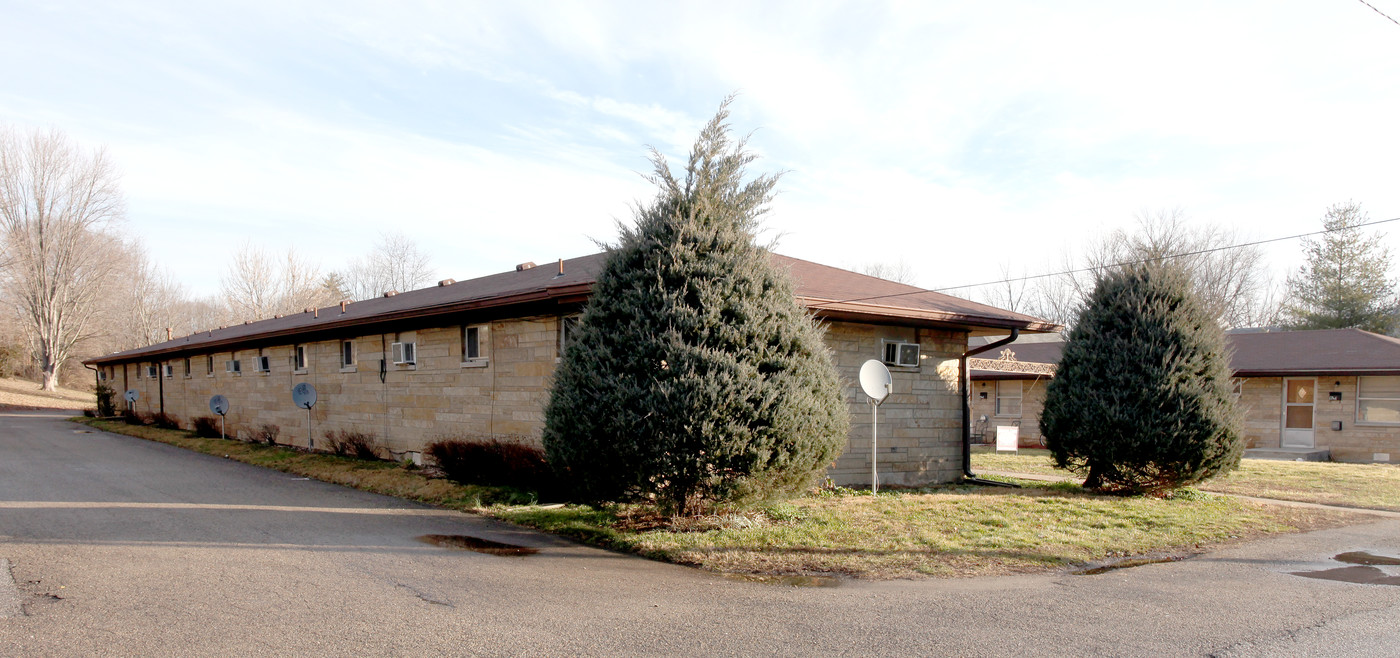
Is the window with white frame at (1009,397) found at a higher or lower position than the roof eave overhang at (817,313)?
lower

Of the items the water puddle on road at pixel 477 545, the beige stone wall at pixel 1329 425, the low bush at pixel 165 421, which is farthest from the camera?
the low bush at pixel 165 421

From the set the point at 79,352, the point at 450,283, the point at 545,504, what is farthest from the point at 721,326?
the point at 79,352

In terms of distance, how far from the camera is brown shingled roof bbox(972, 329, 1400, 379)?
793 inches

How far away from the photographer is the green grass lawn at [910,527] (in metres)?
7.10

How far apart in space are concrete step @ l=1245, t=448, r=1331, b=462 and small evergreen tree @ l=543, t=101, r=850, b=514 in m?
18.5

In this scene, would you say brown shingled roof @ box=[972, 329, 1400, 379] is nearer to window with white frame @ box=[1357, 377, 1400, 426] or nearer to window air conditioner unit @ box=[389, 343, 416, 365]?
window with white frame @ box=[1357, 377, 1400, 426]

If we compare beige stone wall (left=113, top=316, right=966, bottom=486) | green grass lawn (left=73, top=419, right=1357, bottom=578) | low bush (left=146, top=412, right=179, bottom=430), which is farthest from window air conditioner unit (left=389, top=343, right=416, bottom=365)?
low bush (left=146, top=412, right=179, bottom=430)

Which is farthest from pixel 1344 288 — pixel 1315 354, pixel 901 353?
pixel 901 353

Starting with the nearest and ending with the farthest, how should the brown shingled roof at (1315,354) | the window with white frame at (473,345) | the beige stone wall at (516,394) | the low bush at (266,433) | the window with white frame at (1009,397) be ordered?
the beige stone wall at (516,394) → the window with white frame at (473,345) → the low bush at (266,433) → the brown shingled roof at (1315,354) → the window with white frame at (1009,397)

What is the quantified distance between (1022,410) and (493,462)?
2040cm

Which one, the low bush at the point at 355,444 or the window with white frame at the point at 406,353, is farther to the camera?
the low bush at the point at 355,444

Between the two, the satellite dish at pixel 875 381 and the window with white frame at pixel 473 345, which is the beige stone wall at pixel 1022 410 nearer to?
the satellite dish at pixel 875 381

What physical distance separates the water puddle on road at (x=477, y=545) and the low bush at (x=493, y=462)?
220 cm

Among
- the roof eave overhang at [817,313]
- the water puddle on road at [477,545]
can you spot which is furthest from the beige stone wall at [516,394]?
the water puddle on road at [477,545]
